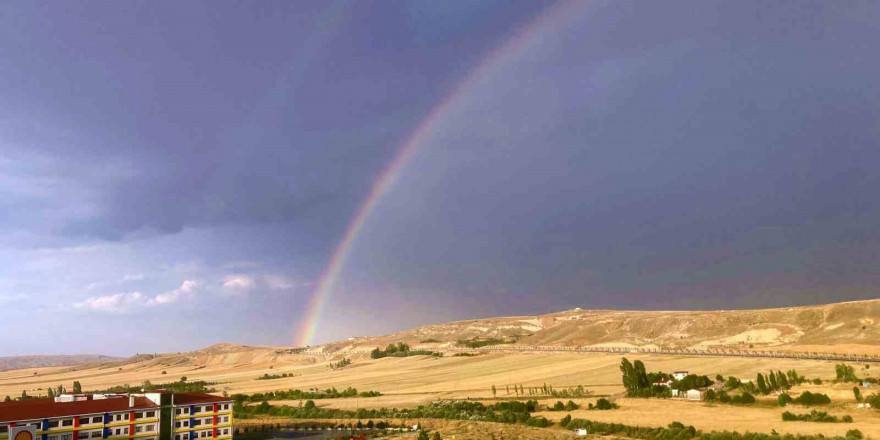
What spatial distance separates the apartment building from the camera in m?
56.6

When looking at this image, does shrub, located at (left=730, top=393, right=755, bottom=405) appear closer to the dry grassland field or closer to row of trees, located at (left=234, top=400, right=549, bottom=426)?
the dry grassland field

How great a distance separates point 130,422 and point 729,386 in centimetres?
8126

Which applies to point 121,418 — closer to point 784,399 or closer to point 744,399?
point 744,399

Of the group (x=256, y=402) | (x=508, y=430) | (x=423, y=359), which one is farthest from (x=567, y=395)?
(x=423, y=359)

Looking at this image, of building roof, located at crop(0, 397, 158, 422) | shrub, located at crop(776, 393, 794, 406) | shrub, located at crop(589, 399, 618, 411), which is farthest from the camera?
shrub, located at crop(589, 399, 618, 411)

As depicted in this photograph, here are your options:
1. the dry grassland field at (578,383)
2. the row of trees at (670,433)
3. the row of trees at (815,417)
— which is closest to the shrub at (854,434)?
the row of trees at (670,433)

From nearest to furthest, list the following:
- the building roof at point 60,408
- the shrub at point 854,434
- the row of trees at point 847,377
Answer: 1. the shrub at point 854,434
2. the building roof at point 60,408
3. the row of trees at point 847,377

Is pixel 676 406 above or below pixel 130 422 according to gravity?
below

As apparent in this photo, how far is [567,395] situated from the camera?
9650cm

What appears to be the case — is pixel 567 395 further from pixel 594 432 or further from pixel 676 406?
pixel 594 432

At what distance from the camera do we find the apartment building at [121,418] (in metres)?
56.6

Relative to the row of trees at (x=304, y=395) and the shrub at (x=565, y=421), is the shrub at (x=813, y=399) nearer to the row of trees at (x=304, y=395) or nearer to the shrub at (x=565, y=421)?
the shrub at (x=565, y=421)

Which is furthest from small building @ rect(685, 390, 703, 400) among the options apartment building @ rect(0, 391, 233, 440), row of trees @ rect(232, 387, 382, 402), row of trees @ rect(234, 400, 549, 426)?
apartment building @ rect(0, 391, 233, 440)

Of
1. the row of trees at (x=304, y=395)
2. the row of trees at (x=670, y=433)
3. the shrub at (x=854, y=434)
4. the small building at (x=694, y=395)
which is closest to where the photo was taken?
the shrub at (x=854, y=434)
